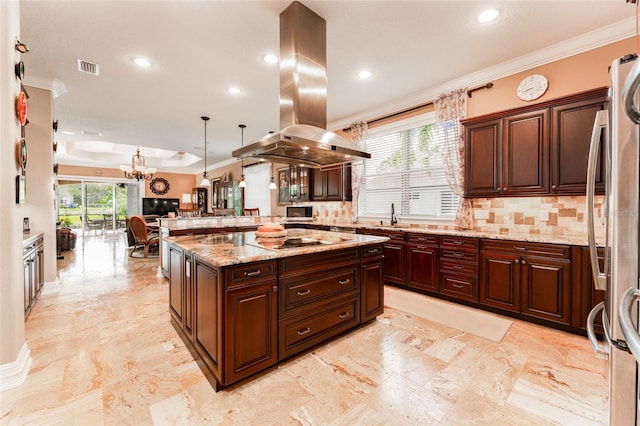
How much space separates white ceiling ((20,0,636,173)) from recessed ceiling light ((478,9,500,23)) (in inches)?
2.2

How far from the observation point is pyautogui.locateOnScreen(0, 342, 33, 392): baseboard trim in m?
1.83

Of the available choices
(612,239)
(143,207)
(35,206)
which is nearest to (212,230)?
(35,206)

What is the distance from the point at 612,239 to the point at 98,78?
525cm

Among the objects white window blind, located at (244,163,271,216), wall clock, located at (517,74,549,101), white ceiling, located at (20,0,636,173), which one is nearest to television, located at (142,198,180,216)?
white window blind, located at (244,163,271,216)

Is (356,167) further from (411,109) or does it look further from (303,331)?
(303,331)

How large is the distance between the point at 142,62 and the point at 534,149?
4.66m

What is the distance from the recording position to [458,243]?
129 inches

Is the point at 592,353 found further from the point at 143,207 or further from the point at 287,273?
the point at 143,207

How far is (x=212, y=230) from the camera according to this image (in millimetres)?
4926

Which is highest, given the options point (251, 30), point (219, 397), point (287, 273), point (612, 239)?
point (251, 30)

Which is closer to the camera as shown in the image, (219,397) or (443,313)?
(219,397)

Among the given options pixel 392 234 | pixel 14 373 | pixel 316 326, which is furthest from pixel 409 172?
pixel 14 373

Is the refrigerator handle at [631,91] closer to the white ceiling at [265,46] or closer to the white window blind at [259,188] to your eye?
the white ceiling at [265,46]

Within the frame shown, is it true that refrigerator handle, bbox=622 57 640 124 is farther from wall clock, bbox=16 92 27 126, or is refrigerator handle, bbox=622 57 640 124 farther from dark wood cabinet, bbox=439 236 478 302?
wall clock, bbox=16 92 27 126
